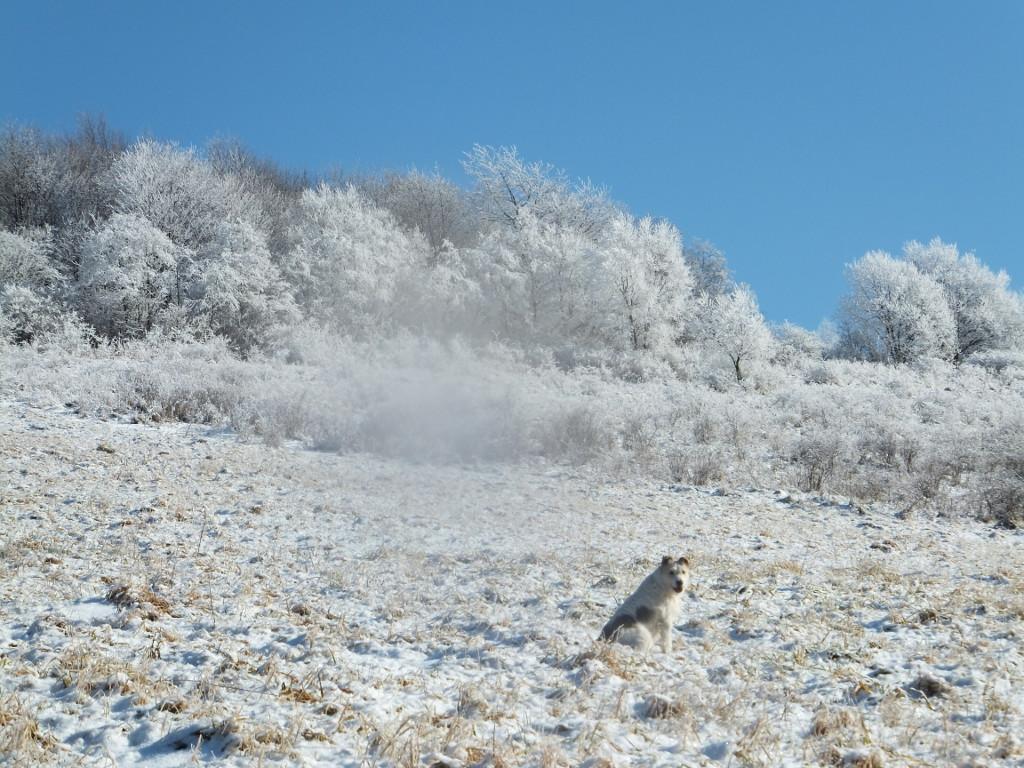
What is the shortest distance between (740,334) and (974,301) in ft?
93.4

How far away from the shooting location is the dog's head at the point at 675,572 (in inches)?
264

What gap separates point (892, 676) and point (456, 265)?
4677 cm

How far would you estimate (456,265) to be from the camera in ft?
168

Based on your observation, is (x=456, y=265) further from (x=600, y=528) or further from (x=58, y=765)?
(x=58, y=765)

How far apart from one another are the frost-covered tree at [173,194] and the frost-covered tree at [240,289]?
1930mm

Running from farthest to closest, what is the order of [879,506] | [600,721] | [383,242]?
1. [383,242]
2. [879,506]
3. [600,721]

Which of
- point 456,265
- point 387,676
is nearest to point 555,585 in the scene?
point 387,676

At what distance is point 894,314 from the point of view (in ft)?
178

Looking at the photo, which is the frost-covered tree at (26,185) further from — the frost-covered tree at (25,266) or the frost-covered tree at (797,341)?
the frost-covered tree at (797,341)

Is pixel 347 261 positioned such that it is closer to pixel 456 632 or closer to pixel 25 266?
pixel 25 266

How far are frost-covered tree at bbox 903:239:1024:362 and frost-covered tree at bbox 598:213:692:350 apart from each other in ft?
68.0

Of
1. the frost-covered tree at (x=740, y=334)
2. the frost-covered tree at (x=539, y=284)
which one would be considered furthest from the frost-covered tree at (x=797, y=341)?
the frost-covered tree at (x=539, y=284)

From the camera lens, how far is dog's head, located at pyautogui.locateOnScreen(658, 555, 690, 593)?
6715 mm

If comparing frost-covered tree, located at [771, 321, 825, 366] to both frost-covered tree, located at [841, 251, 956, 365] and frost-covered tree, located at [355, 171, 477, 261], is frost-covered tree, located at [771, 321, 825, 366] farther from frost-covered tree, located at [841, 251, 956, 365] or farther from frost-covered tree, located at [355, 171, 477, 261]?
frost-covered tree, located at [355, 171, 477, 261]
